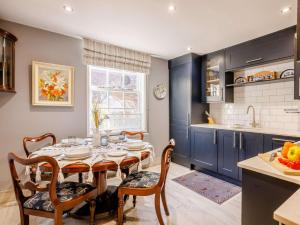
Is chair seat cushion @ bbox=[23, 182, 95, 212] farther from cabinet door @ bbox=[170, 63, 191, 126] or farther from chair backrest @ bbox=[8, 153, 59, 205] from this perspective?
cabinet door @ bbox=[170, 63, 191, 126]

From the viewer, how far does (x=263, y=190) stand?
3.47 ft

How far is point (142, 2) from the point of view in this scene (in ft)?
6.07

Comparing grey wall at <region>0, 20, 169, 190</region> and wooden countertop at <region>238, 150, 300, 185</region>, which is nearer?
wooden countertop at <region>238, 150, 300, 185</region>

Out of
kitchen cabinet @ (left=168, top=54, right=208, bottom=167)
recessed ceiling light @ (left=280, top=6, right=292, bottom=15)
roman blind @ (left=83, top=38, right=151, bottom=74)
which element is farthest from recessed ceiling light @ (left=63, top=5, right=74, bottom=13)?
recessed ceiling light @ (left=280, top=6, right=292, bottom=15)

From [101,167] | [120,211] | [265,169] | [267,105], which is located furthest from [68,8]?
[267,105]

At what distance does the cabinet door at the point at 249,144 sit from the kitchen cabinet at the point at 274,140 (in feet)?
0.18

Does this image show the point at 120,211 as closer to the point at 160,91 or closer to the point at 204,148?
the point at 204,148

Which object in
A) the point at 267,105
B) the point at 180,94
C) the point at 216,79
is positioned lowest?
the point at 267,105

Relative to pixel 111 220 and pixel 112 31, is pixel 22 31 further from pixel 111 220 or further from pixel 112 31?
pixel 111 220

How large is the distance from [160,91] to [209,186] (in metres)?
2.15

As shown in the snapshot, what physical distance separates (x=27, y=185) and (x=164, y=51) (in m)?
3.01

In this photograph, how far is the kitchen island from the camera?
0.96 m

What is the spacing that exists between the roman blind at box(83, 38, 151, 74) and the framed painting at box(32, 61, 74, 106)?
0.41 meters

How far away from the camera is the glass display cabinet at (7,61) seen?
2.10 meters
